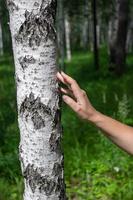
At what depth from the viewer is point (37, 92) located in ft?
9.73

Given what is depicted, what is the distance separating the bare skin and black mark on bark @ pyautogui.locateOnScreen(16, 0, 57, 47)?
0.87 ft

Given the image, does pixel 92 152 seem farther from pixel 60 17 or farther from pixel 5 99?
pixel 60 17

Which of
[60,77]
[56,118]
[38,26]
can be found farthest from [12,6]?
[56,118]

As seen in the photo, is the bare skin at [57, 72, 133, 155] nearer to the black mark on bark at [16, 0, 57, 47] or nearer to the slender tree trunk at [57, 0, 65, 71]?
the black mark on bark at [16, 0, 57, 47]

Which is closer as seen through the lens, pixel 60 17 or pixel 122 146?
pixel 122 146

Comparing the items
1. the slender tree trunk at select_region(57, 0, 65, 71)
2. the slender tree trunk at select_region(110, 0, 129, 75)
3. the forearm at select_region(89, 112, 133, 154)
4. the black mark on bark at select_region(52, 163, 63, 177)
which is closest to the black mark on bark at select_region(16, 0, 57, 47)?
the forearm at select_region(89, 112, 133, 154)

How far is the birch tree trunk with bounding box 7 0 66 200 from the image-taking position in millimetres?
2914

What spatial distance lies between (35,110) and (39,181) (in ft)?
1.57

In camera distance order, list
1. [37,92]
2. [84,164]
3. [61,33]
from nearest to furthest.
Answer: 1. [37,92]
2. [84,164]
3. [61,33]

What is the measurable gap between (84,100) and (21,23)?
600 mm

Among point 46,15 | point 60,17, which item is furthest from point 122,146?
point 60,17

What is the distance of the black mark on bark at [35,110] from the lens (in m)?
2.99

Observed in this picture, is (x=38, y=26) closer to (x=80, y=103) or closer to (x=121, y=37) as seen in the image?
(x=80, y=103)

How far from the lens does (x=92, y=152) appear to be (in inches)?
272
